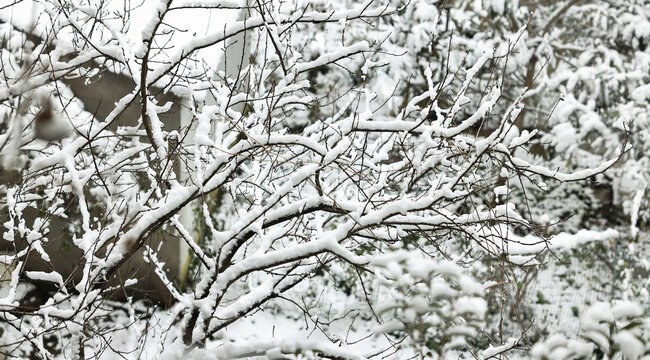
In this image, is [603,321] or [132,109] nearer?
[603,321]

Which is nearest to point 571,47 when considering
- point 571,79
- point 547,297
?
point 571,79

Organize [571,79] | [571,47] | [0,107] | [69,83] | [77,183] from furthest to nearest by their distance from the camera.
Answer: [571,47] < [571,79] < [69,83] < [0,107] < [77,183]

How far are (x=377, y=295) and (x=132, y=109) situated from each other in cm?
377

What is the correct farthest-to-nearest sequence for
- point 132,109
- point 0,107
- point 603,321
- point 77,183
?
point 132,109 < point 0,107 < point 77,183 < point 603,321

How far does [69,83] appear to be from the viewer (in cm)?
516

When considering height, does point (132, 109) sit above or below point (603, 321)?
above

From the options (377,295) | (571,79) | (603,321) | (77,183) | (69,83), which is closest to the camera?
(603,321)

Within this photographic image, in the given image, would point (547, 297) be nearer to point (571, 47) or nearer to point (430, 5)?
point (571, 47)

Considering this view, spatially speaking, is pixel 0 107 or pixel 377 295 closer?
pixel 0 107

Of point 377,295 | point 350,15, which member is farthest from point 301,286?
point 350,15

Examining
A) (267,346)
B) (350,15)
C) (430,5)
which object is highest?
(430,5)

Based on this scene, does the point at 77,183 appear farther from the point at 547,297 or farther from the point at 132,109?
the point at 547,297

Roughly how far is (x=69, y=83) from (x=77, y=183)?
2963 mm

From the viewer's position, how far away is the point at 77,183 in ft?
8.55
